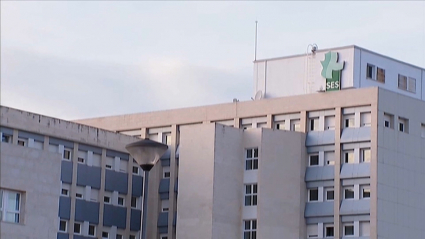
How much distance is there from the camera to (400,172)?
222 ft

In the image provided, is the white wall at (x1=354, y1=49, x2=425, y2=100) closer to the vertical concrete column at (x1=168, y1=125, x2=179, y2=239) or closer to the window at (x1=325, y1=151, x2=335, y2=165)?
the window at (x1=325, y1=151, x2=335, y2=165)

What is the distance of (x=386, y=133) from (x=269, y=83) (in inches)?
375

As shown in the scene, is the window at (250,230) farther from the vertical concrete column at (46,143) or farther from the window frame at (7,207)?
the window frame at (7,207)

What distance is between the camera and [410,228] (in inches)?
2667

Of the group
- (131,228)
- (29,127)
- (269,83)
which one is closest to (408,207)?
(269,83)

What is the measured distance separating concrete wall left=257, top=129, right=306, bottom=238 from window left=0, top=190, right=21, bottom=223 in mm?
16739

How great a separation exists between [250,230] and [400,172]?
9.06m

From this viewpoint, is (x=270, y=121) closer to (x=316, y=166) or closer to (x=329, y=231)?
(x=316, y=166)

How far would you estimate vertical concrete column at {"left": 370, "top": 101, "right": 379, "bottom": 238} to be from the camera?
65688 millimetres

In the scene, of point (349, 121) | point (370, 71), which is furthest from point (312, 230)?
point (370, 71)

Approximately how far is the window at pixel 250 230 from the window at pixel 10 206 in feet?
55.1

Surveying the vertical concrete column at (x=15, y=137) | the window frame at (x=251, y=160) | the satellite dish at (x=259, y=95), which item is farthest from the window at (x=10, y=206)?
the satellite dish at (x=259, y=95)

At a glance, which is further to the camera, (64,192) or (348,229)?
(64,192)

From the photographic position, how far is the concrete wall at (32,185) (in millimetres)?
54219
